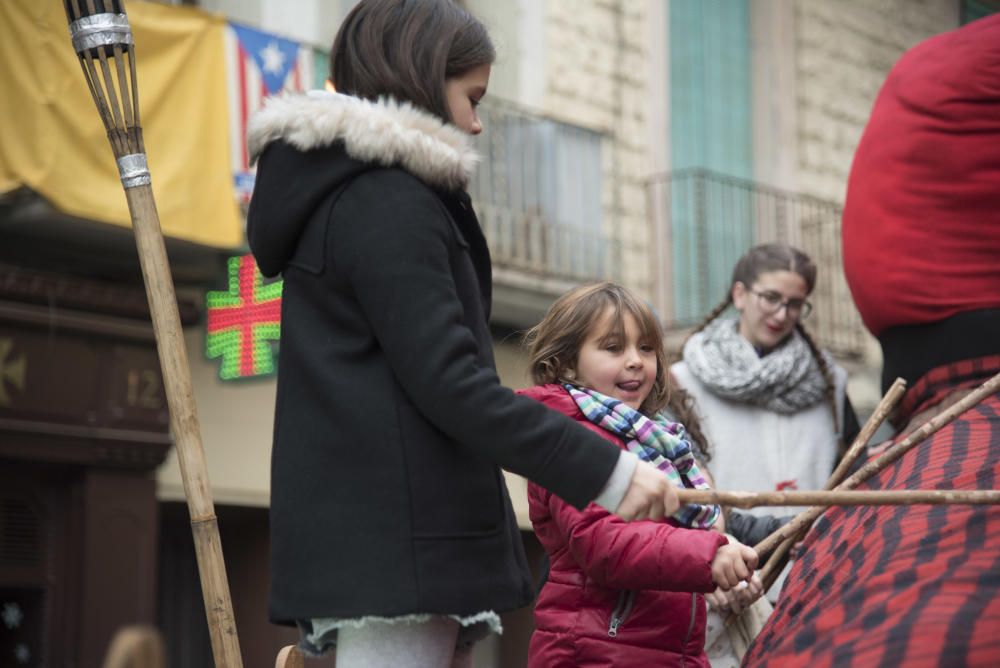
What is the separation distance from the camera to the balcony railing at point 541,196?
11891mm

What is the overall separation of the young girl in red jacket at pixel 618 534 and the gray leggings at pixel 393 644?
0.52 m

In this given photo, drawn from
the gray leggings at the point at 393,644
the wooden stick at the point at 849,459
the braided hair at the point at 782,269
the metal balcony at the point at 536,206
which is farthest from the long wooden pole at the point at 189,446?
the metal balcony at the point at 536,206

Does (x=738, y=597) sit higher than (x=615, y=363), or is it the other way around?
(x=615, y=363)

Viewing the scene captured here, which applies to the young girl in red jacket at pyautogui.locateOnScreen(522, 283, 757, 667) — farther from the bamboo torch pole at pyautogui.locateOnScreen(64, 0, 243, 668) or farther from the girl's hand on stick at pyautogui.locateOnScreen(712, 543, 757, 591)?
the bamboo torch pole at pyautogui.locateOnScreen(64, 0, 243, 668)

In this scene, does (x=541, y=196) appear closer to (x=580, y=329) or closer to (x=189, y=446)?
(x=580, y=329)

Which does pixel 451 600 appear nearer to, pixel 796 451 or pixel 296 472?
pixel 296 472

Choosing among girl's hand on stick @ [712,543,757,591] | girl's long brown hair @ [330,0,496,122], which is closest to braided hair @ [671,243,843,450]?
girl's hand on stick @ [712,543,757,591]

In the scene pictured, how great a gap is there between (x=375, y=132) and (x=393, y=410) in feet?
1.50

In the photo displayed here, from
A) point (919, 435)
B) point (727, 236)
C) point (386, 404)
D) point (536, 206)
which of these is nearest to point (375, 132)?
point (386, 404)

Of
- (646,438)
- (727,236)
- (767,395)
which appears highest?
(727,236)

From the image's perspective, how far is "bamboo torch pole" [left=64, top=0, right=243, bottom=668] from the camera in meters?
3.32

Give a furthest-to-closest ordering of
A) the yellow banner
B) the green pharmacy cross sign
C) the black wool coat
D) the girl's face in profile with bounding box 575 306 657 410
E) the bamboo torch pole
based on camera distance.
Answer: the green pharmacy cross sign → the yellow banner → the girl's face in profile with bounding box 575 306 657 410 → the bamboo torch pole → the black wool coat

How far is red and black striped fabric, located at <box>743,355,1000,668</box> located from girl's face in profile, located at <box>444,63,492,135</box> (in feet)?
3.44

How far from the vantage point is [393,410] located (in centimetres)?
285
